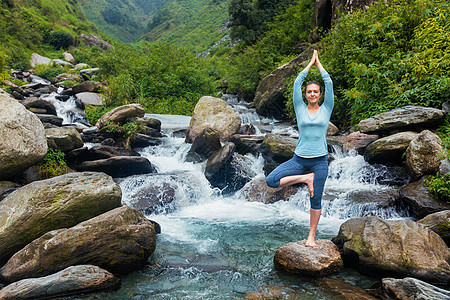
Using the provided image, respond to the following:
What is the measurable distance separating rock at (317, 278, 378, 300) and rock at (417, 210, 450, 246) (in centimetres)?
213

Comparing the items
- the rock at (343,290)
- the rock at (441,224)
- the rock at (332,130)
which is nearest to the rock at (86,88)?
the rock at (332,130)

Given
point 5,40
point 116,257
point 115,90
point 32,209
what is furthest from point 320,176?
point 5,40

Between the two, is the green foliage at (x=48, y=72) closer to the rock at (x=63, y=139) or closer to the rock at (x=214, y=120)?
the rock at (x=214, y=120)

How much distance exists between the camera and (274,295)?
4.22m

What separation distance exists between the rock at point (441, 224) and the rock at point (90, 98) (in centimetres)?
1804

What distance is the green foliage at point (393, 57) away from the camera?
9.25m

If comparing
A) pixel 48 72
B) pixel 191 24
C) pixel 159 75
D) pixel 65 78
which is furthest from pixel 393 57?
pixel 191 24

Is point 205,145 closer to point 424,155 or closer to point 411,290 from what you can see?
point 424,155

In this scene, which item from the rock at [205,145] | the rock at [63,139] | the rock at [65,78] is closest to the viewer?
the rock at [63,139]

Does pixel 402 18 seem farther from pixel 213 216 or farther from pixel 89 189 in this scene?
pixel 89 189

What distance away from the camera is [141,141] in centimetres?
1343

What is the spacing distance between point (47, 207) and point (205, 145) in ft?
22.7

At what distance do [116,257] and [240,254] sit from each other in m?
2.18

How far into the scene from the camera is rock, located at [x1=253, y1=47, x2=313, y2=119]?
1752cm
